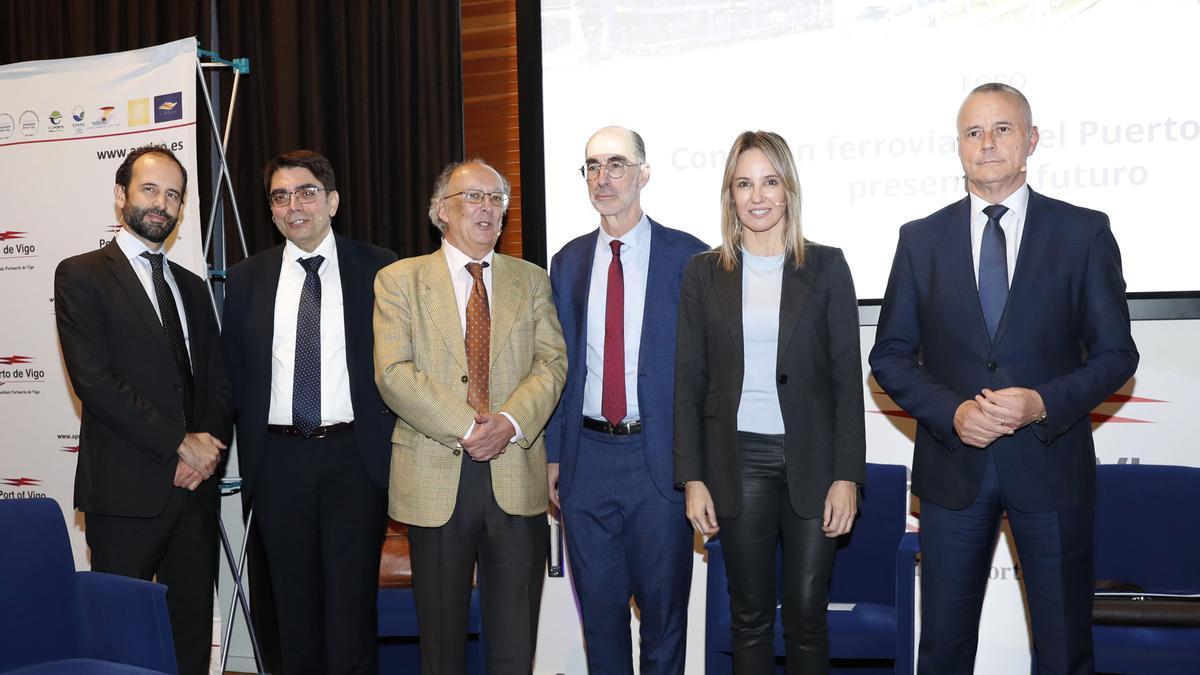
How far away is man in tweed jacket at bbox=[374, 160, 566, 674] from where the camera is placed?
299 cm

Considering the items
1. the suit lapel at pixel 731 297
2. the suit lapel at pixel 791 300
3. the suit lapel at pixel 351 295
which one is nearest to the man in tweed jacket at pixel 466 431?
the suit lapel at pixel 351 295

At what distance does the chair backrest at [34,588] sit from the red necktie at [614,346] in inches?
66.2

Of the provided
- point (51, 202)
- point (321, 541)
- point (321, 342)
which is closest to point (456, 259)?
point (321, 342)

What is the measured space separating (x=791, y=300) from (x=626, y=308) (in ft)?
1.84

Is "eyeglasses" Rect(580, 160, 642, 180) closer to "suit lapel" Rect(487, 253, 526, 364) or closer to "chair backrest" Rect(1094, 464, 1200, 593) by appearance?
"suit lapel" Rect(487, 253, 526, 364)

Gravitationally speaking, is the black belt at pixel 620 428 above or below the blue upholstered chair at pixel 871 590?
above

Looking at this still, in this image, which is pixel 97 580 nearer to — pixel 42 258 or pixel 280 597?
pixel 280 597

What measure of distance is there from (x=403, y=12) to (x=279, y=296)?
1632 millimetres

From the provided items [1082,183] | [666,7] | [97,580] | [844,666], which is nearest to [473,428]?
[97,580]

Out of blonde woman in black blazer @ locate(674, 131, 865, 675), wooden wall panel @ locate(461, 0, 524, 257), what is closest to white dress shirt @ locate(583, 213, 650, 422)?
blonde woman in black blazer @ locate(674, 131, 865, 675)

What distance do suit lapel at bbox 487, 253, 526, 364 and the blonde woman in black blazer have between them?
576mm

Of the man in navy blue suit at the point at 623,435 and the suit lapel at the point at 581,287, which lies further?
the suit lapel at the point at 581,287

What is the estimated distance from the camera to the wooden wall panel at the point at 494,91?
436cm

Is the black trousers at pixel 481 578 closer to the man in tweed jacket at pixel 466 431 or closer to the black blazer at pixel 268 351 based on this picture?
the man in tweed jacket at pixel 466 431
